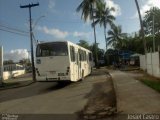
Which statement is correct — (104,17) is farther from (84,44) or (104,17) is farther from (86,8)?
(84,44)

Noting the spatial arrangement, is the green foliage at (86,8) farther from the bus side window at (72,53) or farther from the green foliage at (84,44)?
the green foliage at (84,44)

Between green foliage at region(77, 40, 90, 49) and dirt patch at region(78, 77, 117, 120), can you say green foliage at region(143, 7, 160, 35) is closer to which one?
green foliage at region(77, 40, 90, 49)

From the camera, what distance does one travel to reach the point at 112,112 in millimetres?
10492

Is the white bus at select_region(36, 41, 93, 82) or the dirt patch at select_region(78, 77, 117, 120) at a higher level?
the white bus at select_region(36, 41, 93, 82)

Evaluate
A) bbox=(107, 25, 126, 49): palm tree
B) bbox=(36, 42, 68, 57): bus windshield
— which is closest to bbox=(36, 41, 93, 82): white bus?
bbox=(36, 42, 68, 57): bus windshield

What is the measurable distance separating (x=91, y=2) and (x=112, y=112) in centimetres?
4562

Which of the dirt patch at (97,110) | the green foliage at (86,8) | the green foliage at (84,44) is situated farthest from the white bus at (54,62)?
the green foliage at (84,44)

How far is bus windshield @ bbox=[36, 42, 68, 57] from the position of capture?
20.5m

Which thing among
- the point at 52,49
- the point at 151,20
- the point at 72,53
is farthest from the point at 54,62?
the point at 151,20

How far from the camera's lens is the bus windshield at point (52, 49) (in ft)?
67.2

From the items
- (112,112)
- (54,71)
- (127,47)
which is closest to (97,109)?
(112,112)

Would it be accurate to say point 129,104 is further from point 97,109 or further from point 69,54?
point 69,54

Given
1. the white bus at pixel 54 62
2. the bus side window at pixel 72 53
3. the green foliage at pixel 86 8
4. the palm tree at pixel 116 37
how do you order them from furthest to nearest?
the palm tree at pixel 116 37, the green foliage at pixel 86 8, the bus side window at pixel 72 53, the white bus at pixel 54 62

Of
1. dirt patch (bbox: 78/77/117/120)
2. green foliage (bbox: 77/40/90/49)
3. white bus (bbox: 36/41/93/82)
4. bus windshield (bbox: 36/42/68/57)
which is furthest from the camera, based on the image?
green foliage (bbox: 77/40/90/49)
